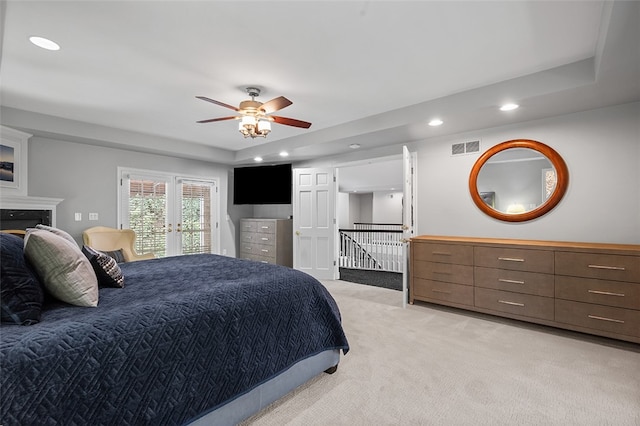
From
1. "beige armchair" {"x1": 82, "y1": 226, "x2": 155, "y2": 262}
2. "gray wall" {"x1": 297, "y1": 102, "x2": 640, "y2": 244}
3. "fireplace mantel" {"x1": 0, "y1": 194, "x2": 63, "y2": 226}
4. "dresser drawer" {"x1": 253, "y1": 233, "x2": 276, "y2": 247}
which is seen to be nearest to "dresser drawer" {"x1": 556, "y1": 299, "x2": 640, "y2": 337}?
"gray wall" {"x1": 297, "y1": 102, "x2": 640, "y2": 244}

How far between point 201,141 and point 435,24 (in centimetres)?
436

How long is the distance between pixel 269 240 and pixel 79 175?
323 cm

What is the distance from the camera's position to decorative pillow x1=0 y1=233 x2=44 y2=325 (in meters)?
1.27

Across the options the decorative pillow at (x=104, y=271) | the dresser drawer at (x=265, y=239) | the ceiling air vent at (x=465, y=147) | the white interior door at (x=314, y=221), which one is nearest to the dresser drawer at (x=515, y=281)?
the ceiling air vent at (x=465, y=147)

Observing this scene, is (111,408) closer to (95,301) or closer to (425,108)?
(95,301)

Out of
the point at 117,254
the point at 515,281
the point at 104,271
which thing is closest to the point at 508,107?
the point at 515,281

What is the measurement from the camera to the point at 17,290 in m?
1.31

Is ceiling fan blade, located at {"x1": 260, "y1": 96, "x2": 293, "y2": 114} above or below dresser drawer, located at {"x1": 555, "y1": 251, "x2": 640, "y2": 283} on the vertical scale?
above

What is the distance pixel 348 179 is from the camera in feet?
31.7

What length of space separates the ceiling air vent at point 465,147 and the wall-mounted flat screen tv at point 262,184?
10.4 feet

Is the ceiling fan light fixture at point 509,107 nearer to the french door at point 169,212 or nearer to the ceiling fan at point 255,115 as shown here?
the ceiling fan at point 255,115

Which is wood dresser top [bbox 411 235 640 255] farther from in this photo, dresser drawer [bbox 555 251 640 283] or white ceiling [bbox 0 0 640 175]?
white ceiling [bbox 0 0 640 175]

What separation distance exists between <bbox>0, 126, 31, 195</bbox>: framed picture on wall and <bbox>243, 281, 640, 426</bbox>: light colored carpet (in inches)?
169

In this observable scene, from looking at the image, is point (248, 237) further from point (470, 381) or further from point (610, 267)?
point (610, 267)
